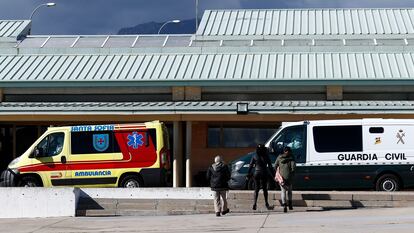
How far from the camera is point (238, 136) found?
27.3m

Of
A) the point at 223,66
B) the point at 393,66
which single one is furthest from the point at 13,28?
the point at 393,66

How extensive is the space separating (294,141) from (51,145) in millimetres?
6858

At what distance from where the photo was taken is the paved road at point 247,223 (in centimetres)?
1409

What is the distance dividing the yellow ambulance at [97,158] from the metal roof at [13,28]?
489 inches

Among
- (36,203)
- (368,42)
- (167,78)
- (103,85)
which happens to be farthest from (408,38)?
(36,203)

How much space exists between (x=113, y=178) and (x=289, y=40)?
41.3 ft

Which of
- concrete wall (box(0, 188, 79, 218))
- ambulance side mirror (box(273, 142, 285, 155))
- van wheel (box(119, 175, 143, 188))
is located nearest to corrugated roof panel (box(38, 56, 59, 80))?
van wheel (box(119, 175, 143, 188))

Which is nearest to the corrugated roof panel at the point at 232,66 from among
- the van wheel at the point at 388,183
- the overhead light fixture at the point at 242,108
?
the overhead light fixture at the point at 242,108

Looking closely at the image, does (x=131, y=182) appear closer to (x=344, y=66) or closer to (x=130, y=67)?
(x=130, y=67)

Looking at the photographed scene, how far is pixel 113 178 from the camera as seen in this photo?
21141 millimetres

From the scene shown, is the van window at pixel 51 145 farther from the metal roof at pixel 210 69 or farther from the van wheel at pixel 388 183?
the van wheel at pixel 388 183

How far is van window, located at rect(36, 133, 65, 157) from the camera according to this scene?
21391mm

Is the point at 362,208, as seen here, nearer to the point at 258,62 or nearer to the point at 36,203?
the point at 36,203

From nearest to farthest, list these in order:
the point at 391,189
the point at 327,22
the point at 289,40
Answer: the point at 391,189, the point at 289,40, the point at 327,22
